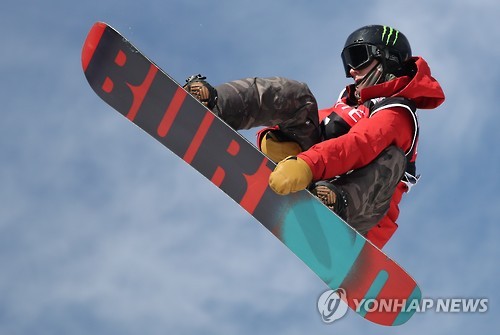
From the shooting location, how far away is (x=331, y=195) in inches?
355

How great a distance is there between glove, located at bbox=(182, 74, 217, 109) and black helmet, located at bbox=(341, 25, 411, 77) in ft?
4.43

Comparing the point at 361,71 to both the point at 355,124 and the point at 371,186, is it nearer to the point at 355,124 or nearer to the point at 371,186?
the point at 355,124

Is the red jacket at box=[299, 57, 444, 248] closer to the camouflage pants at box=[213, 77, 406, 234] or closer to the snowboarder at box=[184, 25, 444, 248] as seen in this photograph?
the snowboarder at box=[184, 25, 444, 248]

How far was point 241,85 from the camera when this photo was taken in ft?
32.0

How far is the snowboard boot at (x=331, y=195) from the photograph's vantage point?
29.6 ft

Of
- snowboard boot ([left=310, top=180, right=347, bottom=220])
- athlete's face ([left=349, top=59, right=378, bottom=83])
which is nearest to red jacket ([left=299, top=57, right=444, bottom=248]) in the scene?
snowboard boot ([left=310, top=180, right=347, bottom=220])

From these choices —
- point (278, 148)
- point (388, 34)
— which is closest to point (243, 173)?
point (278, 148)

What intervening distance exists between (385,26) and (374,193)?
5.45 feet

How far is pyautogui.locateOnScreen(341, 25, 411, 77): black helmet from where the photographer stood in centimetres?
979

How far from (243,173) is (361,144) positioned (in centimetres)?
104

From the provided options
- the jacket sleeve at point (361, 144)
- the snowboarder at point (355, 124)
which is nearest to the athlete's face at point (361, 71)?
the snowboarder at point (355, 124)

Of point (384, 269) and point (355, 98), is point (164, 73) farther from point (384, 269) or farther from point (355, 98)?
point (384, 269)

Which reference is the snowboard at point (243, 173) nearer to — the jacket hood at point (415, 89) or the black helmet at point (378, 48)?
the jacket hood at point (415, 89)

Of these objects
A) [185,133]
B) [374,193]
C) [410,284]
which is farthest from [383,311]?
[185,133]
